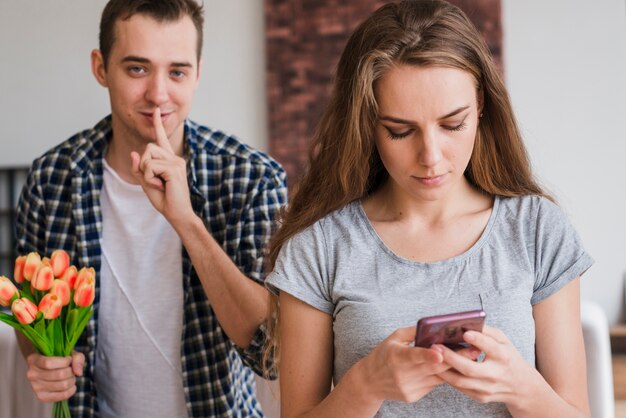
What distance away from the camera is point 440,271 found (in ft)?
4.75

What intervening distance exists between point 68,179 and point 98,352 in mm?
447

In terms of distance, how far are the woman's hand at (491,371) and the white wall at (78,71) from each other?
13.0 ft

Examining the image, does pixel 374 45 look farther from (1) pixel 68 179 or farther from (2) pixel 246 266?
(1) pixel 68 179

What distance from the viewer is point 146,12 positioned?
81.0 inches

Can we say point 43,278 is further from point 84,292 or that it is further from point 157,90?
point 157,90

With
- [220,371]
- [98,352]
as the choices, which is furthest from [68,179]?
[220,371]

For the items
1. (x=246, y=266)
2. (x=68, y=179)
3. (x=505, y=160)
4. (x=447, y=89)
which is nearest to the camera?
(x=447, y=89)

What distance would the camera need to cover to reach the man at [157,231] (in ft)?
6.46

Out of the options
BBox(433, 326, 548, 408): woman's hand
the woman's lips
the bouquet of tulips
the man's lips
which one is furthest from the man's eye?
BBox(433, 326, 548, 408): woman's hand

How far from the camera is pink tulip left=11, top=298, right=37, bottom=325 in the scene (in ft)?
5.30

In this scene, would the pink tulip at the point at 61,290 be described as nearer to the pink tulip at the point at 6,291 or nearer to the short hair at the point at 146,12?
the pink tulip at the point at 6,291

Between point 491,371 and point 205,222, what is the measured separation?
98cm

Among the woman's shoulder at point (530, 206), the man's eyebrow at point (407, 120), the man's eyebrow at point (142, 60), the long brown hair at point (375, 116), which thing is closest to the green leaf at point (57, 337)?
the long brown hair at point (375, 116)

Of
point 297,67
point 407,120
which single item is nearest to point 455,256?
point 407,120
